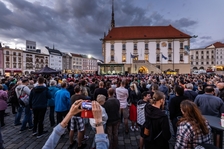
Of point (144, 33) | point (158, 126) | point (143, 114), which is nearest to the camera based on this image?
point (158, 126)

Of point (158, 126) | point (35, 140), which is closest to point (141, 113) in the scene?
point (158, 126)

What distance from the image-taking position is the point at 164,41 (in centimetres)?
4866

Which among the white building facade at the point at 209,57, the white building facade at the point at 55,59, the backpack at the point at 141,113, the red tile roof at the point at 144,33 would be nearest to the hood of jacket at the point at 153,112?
the backpack at the point at 141,113

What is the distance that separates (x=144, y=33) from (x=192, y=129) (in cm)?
5256

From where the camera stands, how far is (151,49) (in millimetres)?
49125

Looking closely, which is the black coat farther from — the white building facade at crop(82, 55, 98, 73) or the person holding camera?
the white building facade at crop(82, 55, 98, 73)

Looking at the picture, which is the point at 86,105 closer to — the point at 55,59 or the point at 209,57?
the point at 55,59

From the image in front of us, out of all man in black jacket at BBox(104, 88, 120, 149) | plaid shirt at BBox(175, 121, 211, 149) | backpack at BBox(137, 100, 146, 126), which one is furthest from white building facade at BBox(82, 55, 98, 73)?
plaid shirt at BBox(175, 121, 211, 149)

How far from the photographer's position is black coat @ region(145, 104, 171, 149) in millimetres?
2535

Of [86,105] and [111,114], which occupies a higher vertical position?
[86,105]

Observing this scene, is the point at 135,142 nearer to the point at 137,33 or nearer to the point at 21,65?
the point at 137,33

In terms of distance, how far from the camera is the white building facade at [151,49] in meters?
47.6

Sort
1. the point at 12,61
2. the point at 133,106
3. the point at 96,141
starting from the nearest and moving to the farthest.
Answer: the point at 96,141 < the point at 133,106 < the point at 12,61

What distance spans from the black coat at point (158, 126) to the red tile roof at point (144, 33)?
48831 millimetres
